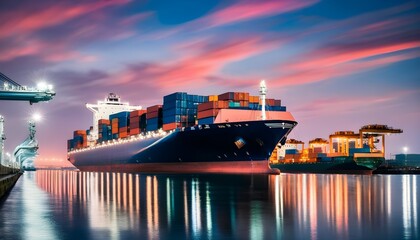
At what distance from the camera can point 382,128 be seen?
92875 mm

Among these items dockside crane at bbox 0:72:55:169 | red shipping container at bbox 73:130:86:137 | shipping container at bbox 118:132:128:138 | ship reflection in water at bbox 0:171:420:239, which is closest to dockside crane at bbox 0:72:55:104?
dockside crane at bbox 0:72:55:169

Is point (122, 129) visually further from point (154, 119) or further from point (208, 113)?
point (208, 113)

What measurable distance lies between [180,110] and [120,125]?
24.7 m

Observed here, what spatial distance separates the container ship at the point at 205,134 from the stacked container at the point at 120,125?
7.5 inches

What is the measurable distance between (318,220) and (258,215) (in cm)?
213

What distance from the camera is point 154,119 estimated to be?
3078 inches

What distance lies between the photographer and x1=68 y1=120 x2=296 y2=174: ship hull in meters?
61.5

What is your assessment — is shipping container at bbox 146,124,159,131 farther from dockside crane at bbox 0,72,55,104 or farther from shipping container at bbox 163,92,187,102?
dockside crane at bbox 0,72,55,104

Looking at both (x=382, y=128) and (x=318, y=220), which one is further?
(x=382, y=128)

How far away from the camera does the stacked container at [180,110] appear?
70750mm

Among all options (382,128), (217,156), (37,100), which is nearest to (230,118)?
(217,156)

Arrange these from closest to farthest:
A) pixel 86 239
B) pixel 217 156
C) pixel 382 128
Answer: pixel 86 239, pixel 217 156, pixel 382 128

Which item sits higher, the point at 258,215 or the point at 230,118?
the point at 230,118

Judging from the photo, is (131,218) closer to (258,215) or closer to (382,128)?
(258,215)
